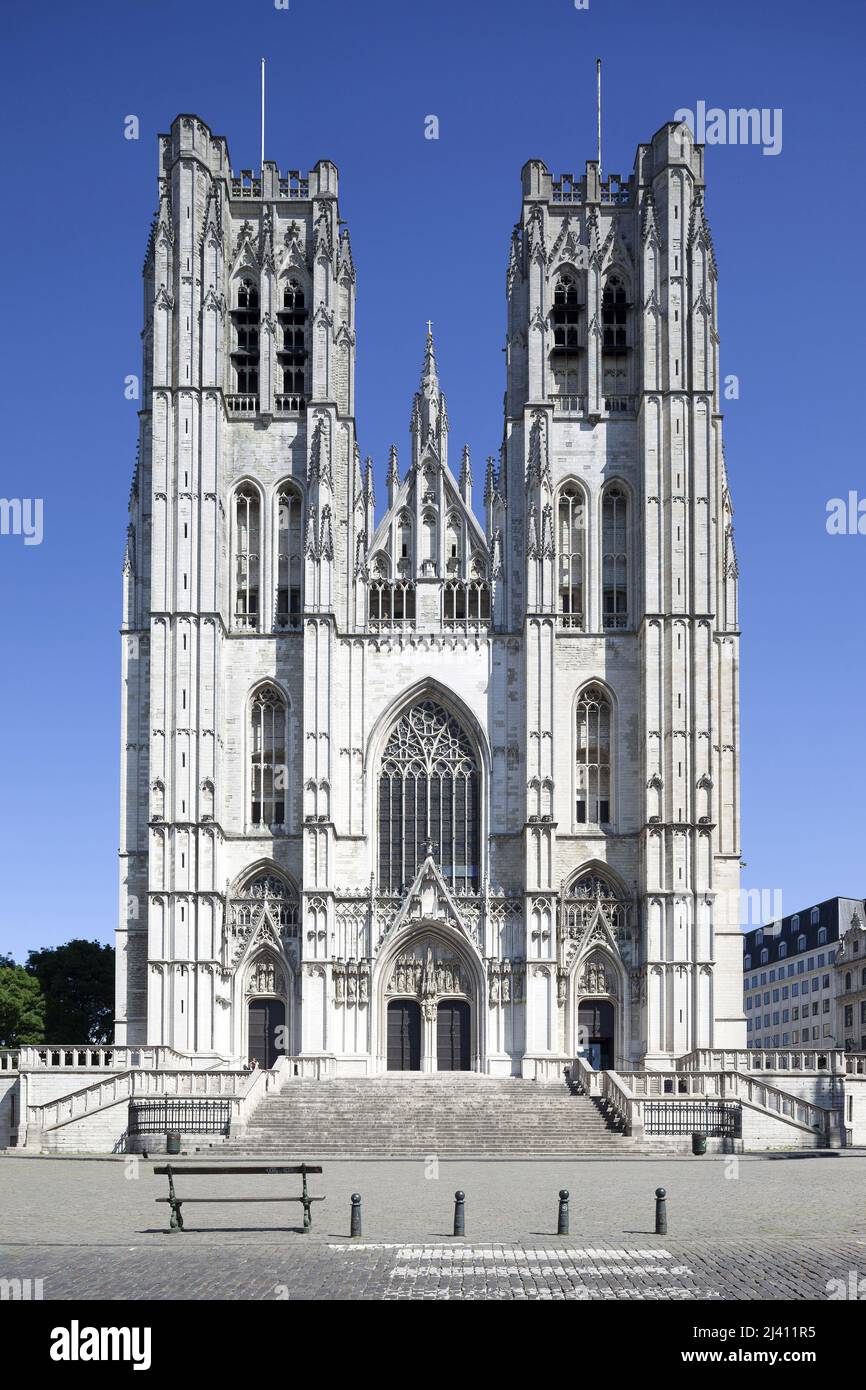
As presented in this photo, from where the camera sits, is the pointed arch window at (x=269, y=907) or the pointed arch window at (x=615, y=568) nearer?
the pointed arch window at (x=269, y=907)

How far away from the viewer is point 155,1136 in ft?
135

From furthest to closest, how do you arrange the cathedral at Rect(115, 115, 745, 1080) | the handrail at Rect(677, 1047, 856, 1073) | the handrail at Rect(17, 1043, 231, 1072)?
1. the cathedral at Rect(115, 115, 745, 1080)
2. the handrail at Rect(677, 1047, 856, 1073)
3. the handrail at Rect(17, 1043, 231, 1072)

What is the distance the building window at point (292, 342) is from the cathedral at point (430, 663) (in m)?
0.11

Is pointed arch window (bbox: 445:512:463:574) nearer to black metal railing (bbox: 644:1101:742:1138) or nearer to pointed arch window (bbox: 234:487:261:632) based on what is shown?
pointed arch window (bbox: 234:487:261:632)

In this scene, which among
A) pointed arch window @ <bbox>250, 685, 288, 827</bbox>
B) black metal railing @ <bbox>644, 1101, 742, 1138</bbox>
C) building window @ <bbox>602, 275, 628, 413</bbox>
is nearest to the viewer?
black metal railing @ <bbox>644, 1101, 742, 1138</bbox>

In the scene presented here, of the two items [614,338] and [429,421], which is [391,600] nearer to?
[429,421]

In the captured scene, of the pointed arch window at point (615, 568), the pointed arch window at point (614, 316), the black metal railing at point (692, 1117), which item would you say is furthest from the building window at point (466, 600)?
the black metal railing at point (692, 1117)

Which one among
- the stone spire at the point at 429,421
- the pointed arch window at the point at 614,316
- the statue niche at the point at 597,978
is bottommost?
the statue niche at the point at 597,978

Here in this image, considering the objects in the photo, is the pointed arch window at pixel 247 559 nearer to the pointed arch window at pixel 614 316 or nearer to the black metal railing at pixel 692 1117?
the pointed arch window at pixel 614 316

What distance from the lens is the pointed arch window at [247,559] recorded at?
59.0 meters

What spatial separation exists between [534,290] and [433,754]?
1567 centimetres

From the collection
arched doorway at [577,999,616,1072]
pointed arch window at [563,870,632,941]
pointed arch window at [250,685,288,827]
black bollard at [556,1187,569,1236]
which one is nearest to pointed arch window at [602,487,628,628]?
pointed arch window at [563,870,632,941]

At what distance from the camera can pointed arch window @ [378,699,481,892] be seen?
5741cm

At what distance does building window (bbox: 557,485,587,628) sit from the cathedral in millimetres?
91
